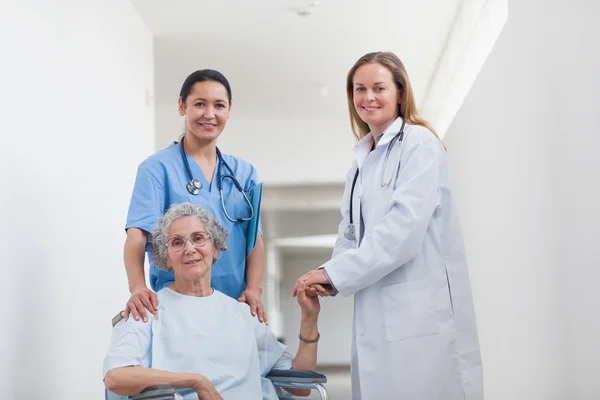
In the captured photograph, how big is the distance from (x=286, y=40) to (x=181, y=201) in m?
3.08

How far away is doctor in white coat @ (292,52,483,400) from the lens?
6.58 feet

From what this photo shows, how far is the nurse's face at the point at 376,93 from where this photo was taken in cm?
220

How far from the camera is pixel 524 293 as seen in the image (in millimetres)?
2961

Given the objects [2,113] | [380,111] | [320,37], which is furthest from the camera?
[320,37]

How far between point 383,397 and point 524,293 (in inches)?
45.7

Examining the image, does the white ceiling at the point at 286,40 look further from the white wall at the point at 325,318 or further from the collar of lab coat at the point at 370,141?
the white wall at the point at 325,318

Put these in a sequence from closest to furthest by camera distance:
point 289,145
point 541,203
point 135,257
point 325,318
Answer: point 135,257 → point 541,203 → point 289,145 → point 325,318

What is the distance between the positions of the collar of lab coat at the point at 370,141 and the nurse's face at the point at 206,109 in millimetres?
440

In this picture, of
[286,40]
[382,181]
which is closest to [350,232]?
[382,181]

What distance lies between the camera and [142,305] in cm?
204

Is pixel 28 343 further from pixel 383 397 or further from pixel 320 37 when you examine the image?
pixel 320 37

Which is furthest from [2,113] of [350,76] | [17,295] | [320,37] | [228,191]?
[320,37]

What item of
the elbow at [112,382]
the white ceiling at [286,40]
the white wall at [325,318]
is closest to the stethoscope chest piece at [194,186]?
the elbow at [112,382]

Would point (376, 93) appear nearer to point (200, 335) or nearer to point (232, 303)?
point (232, 303)
